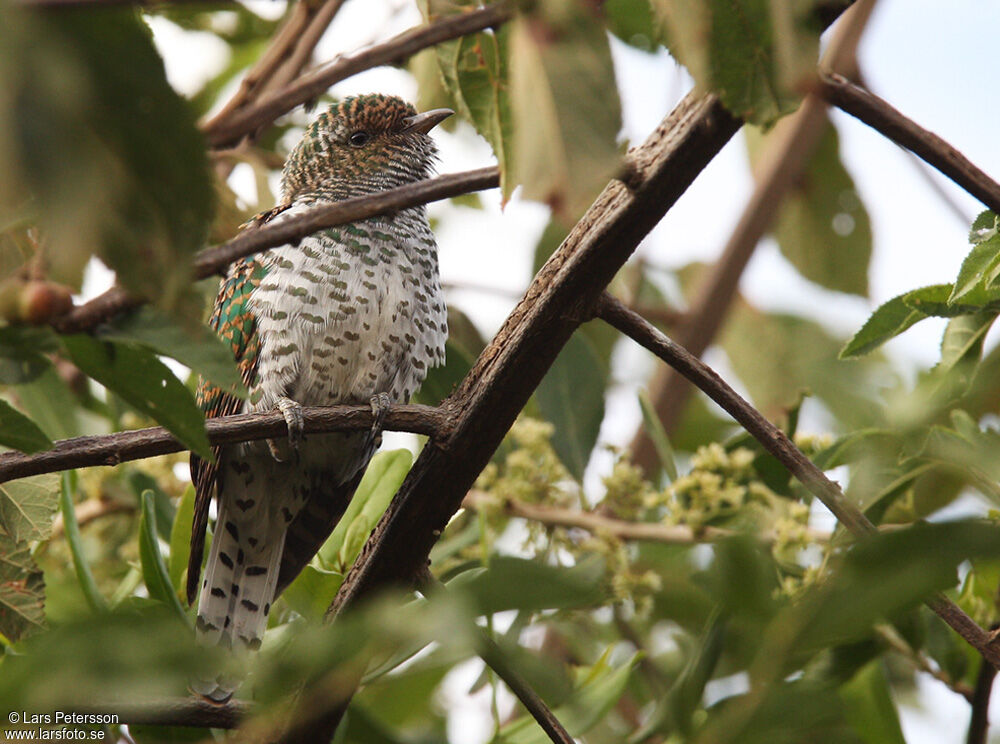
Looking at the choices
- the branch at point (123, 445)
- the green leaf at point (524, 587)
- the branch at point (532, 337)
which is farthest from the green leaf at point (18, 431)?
the green leaf at point (524, 587)

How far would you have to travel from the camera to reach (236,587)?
2.82 metres

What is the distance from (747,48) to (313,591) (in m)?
1.44

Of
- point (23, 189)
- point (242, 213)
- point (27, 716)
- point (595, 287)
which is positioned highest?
point (242, 213)

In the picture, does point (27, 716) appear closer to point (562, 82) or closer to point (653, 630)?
point (562, 82)

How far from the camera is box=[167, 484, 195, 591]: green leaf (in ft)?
8.09

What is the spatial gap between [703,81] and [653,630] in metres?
2.62

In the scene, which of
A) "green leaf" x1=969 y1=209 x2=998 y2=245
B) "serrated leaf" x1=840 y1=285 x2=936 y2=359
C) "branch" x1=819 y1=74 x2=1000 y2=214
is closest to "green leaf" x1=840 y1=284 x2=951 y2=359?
"serrated leaf" x1=840 y1=285 x2=936 y2=359

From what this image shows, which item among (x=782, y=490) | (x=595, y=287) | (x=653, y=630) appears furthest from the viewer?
(x=653, y=630)

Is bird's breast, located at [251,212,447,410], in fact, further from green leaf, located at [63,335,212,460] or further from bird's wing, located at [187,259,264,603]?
green leaf, located at [63,335,212,460]

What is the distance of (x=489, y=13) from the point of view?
0.94m

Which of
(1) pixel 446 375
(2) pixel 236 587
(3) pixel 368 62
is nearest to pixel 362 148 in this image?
(1) pixel 446 375

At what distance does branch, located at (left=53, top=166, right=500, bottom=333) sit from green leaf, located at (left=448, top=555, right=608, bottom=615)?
0.36m

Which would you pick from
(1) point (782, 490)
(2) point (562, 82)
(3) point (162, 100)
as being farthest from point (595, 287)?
(1) point (782, 490)

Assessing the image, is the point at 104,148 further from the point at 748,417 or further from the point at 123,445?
the point at 748,417
